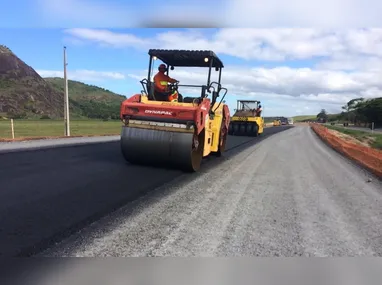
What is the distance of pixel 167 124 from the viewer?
350 inches

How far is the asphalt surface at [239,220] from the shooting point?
4.14m

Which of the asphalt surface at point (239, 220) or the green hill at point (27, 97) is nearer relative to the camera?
the asphalt surface at point (239, 220)

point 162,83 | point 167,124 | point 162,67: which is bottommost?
point 167,124

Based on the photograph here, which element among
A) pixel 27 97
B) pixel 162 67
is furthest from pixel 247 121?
pixel 27 97

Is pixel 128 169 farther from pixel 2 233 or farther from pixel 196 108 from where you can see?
pixel 2 233

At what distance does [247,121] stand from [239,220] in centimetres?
2445

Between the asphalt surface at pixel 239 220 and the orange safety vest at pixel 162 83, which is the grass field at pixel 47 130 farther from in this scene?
the asphalt surface at pixel 239 220

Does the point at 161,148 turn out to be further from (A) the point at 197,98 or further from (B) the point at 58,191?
(B) the point at 58,191

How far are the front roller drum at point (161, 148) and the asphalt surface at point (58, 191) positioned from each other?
0.76 feet

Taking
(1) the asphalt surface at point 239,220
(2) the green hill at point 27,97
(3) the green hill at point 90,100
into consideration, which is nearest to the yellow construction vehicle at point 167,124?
(1) the asphalt surface at point 239,220

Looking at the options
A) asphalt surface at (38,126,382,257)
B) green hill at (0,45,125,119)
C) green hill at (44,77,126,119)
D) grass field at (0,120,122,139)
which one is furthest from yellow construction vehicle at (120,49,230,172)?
green hill at (44,77,126,119)

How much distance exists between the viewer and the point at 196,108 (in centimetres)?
884

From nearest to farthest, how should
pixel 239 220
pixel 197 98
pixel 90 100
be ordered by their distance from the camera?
1. pixel 239 220
2. pixel 197 98
3. pixel 90 100

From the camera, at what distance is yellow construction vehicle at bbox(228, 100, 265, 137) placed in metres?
29.0
